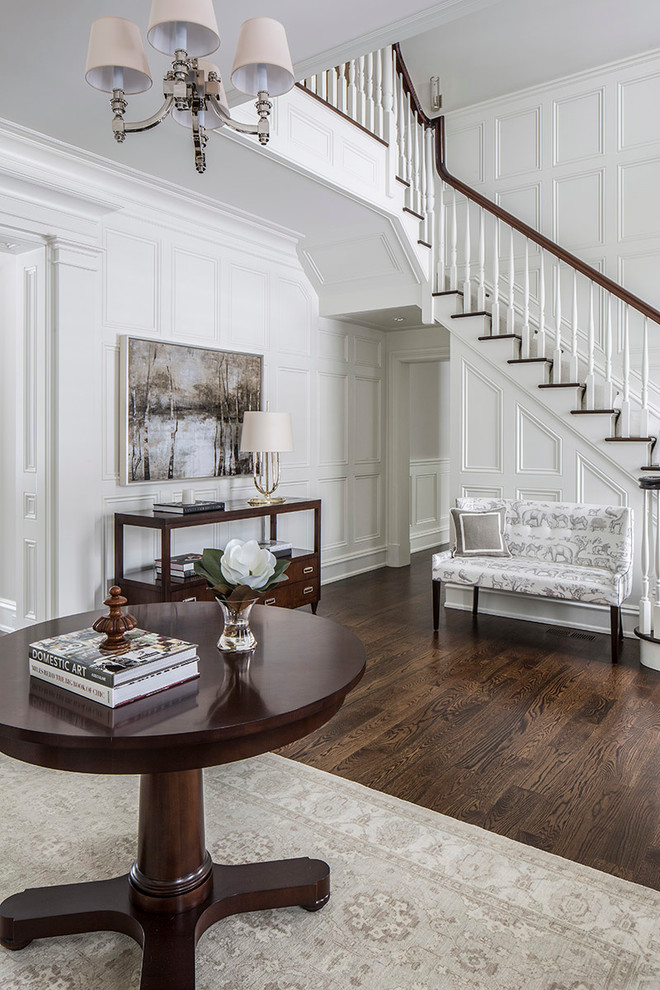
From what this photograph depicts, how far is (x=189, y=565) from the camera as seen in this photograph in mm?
4062

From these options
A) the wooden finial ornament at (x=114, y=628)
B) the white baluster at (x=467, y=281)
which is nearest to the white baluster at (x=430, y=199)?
the white baluster at (x=467, y=281)

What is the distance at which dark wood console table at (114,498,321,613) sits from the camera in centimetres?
386

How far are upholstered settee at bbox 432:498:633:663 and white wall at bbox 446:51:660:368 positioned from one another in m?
1.43

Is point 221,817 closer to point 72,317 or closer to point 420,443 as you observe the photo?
point 72,317

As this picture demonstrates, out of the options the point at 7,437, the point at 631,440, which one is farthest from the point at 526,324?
the point at 7,437

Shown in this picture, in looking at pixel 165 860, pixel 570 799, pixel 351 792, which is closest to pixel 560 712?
pixel 570 799

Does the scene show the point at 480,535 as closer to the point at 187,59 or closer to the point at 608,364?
the point at 608,364

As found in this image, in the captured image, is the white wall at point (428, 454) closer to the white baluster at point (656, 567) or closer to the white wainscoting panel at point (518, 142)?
the white wainscoting panel at point (518, 142)

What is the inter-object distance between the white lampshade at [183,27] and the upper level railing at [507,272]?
7.78 ft

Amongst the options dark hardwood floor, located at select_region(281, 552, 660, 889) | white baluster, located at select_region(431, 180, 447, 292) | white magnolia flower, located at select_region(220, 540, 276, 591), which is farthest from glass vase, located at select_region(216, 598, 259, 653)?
white baluster, located at select_region(431, 180, 447, 292)

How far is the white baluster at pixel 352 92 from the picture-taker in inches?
173

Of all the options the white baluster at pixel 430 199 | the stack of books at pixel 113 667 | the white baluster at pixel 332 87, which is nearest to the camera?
the stack of books at pixel 113 667

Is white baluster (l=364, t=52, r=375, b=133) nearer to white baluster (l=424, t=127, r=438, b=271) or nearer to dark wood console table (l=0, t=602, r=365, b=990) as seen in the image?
white baluster (l=424, t=127, r=438, b=271)

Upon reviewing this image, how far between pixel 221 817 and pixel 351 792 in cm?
46
